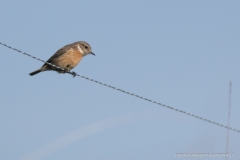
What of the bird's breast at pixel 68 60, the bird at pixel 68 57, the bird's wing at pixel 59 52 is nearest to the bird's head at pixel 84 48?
the bird at pixel 68 57

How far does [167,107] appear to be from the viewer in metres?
6.52

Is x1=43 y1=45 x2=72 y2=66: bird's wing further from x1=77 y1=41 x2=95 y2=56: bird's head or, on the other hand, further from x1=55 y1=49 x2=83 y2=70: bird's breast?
x1=77 y1=41 x2=95 y2=56: bird's head

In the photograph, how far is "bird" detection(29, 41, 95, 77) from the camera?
10758 mm

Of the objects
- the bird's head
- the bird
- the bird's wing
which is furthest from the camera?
the bird's head

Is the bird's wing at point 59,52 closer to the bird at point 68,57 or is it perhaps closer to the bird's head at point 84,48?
the bird at point 68,57

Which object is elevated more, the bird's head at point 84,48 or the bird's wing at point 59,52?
the bird's head at point 84,48

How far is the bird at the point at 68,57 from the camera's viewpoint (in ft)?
35.3

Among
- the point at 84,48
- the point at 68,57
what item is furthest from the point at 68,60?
the point at 84,48

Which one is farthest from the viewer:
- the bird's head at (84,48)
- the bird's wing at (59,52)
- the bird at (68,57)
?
the bird's head at (84,48)

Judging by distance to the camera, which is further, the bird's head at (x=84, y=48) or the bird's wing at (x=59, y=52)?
the bird's head at (x=84, y=48)

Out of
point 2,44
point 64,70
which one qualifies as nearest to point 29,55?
point 2,44

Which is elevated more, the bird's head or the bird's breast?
the bird's head

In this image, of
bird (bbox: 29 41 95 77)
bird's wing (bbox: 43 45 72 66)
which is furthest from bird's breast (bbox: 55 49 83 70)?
bird's wing (bbox: 43 45 72 66)

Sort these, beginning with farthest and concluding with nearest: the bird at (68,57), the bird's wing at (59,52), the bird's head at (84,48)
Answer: the bird's head at (84,48), the bird's wing at (59,52), the bird at (68,57)
